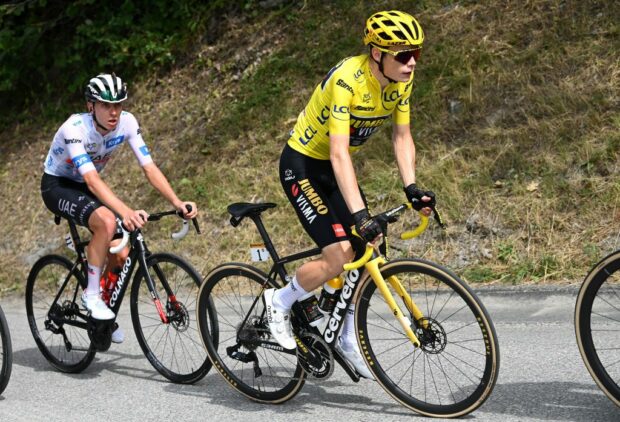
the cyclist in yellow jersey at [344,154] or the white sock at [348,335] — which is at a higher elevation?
the cyclist in yellow jersey at [344,154]

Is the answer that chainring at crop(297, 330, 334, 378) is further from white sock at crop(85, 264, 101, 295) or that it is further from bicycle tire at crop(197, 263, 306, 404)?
white sock at crop(85, 264, 101, 295)

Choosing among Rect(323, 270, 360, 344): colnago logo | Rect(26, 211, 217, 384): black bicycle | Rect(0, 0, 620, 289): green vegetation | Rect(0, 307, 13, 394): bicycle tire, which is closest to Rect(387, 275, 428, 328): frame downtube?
A: Rect(323, 270, 360, 344): colnago logo

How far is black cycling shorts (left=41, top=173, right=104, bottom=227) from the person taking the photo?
20.7 ft

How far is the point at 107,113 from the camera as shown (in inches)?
244

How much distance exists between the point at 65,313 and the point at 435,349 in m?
3.19

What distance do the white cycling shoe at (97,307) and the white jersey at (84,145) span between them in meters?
0.88

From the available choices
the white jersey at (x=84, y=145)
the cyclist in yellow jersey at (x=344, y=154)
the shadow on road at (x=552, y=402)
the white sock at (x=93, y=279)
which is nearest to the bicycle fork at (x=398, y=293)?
the cyclist in yellow jersey at (x=344, y=154)

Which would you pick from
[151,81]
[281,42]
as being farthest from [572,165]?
[151,81]

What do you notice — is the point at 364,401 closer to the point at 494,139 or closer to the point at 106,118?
the point at 106,118

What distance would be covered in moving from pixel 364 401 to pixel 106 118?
8.63 feet

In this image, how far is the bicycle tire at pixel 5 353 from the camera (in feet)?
19.6

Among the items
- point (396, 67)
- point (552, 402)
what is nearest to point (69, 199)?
point (396, 67)

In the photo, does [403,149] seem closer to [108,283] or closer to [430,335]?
[430,335]

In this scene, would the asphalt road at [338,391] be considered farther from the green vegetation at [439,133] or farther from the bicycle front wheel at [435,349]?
the green vegetation at [439,133]
